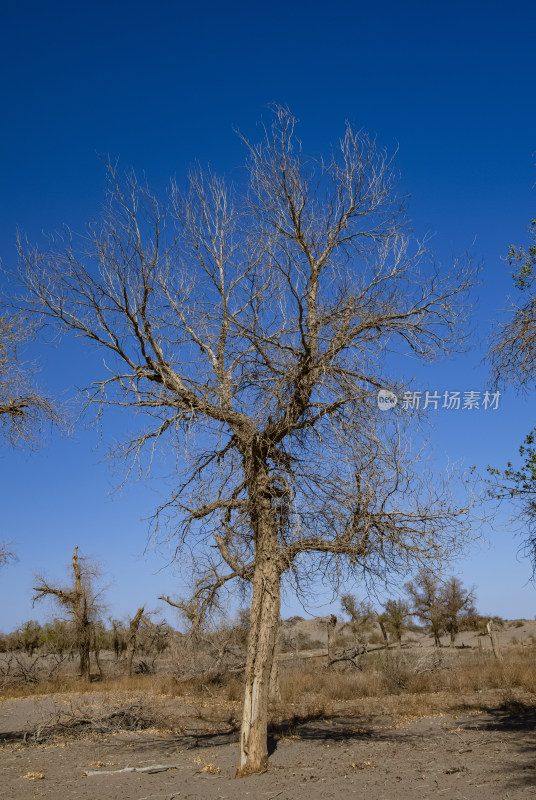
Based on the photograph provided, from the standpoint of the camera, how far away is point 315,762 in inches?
396

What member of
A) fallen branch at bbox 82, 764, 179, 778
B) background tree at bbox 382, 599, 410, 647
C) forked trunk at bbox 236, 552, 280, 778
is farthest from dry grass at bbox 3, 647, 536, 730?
background tree at bbox 382, 599, 410, 647

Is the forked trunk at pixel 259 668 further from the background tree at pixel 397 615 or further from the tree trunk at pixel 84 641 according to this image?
the background tree at pixel 397 615

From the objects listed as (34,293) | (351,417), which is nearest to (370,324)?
(351,417)

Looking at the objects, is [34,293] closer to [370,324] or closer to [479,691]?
[370,324]

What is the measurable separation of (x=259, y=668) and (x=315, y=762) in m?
2.39

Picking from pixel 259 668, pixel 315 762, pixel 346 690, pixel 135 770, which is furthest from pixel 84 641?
pixel 259 668

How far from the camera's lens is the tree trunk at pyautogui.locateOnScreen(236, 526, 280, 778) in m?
8.98

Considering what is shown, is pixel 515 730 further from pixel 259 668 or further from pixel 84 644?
pixel 84 644

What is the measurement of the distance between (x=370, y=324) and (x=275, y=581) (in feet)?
Answer: 13.8

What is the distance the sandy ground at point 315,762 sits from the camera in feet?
27.0

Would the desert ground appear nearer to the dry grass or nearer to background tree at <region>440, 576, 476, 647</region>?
the dry grass

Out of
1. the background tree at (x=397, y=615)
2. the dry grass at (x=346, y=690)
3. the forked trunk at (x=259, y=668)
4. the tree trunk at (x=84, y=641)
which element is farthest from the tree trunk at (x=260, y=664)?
the background tree at (x=397, y=615)

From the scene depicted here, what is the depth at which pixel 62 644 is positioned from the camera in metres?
43.4

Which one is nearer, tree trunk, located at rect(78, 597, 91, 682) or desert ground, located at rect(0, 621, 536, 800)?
desert ground, located at rect(0, 621, 536, 800)
